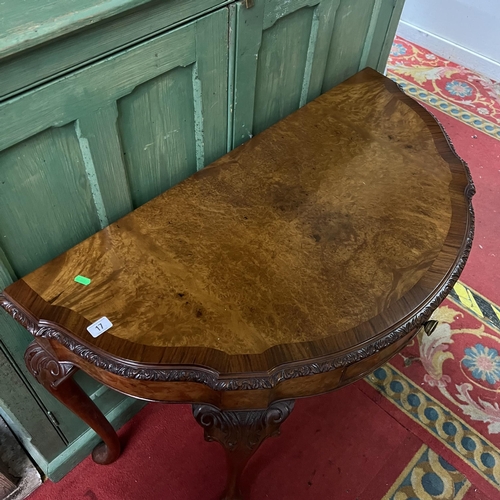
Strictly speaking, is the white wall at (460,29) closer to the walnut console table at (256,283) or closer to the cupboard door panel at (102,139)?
the walnut console table at (256,283)

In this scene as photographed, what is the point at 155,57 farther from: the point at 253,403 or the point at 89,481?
the point at 89,481

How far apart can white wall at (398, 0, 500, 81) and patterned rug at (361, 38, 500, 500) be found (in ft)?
A: 2.60

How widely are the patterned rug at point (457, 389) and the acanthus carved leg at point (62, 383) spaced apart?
0.67m

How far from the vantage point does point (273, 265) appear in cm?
73

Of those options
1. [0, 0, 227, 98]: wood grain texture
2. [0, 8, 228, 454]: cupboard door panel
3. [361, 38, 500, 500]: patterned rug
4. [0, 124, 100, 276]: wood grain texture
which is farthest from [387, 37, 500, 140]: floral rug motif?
[0, 124, 100, 276]: wood grain texture

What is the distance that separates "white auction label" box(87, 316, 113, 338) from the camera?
0.63 m

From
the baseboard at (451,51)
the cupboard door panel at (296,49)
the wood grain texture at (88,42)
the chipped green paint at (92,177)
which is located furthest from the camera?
the baseboard at (451,51)

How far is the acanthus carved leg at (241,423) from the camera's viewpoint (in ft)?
2.26

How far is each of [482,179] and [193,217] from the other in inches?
56.2

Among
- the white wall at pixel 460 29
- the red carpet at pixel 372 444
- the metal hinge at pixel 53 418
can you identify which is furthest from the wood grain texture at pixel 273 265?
the white wall at pixel 460 29

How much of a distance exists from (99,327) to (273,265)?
27 centimetres

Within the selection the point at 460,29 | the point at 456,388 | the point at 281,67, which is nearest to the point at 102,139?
the point at 281,67

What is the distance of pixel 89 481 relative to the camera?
42.6 inches

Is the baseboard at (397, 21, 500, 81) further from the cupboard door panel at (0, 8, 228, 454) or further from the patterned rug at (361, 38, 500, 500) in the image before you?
the cupboard door panel at (0, 8, 228, 454)
